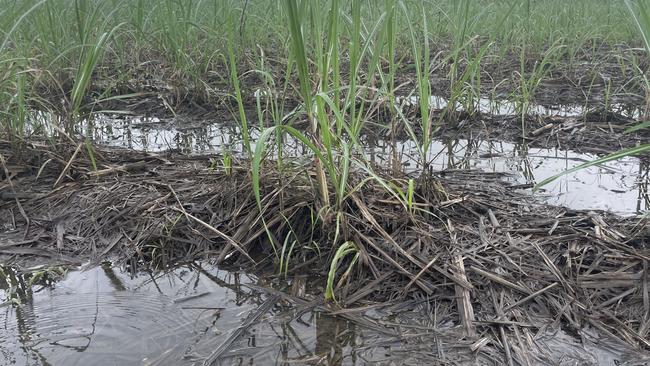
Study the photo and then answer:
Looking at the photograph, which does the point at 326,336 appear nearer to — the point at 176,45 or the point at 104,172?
the point at 104,172

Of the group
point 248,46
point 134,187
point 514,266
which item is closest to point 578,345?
point 514,266

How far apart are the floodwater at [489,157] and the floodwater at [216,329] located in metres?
0.72

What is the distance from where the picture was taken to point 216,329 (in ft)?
4.77

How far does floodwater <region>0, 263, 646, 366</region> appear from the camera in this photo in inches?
52.6

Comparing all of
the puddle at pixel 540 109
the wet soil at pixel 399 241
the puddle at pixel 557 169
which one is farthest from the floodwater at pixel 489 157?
the puddle at pixel 540 109

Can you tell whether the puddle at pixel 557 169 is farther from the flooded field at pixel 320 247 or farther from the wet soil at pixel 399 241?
the wet soil at pixel 399 241

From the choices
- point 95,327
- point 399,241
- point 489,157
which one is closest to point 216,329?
point 95,327

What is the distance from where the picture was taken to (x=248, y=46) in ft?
16.2

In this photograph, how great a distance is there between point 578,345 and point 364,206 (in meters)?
0.75

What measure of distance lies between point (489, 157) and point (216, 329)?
190cm

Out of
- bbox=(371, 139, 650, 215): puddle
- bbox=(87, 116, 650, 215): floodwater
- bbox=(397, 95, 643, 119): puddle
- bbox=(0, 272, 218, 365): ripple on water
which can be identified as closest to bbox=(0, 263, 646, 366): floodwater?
bbox=(0, 272, 218, 365): ripple on water

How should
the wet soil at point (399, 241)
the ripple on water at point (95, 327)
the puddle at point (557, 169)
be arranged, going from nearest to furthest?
1. the ripple on water at point (95, 327)
2. the wet soil at point (399, 241)
3. the puddle at point (557, 169)

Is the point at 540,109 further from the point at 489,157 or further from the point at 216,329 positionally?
the point at 216,329

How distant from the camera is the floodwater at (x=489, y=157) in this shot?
7.57ft
